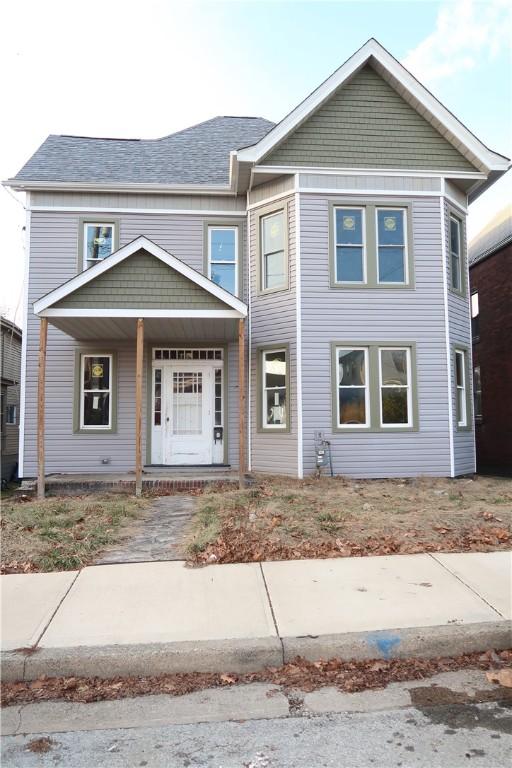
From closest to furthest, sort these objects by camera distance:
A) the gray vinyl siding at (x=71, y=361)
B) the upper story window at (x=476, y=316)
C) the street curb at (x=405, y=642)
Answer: the street curb at (x=405, y=642) < the gray vinyl siding at (x=71, y=361) < the upper story window at (x=476, y=316)

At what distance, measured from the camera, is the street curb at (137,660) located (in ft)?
12.2

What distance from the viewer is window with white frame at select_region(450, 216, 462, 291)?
12.1m

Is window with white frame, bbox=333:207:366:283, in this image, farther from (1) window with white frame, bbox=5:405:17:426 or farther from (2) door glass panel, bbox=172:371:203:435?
(1) window with white frame, bbox=5:405:17:426

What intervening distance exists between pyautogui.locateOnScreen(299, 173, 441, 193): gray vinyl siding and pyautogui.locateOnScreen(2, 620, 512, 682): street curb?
9.36 meters

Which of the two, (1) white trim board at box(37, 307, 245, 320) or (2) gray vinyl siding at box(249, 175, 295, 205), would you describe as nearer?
(1) white trim board at box(37, 307, 245, 320)

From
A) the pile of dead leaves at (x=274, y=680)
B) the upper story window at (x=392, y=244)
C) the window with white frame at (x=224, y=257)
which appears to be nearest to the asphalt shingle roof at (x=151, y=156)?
the window with white frame at (x=224, y=257)

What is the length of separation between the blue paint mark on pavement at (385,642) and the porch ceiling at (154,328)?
6.94 meters

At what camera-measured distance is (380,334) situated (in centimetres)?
1129

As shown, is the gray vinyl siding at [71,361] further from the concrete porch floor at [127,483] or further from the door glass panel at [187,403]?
the concrete porch floor at [127,483]

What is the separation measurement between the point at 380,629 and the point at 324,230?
8792 millimetres

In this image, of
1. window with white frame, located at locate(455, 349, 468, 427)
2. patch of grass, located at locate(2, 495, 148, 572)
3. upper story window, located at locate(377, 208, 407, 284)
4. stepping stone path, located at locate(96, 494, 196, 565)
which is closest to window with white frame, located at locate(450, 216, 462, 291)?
upper story window, located at locate(377, 208, 407, 284)

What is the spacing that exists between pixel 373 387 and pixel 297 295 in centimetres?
244

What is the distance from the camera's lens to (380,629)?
13.4 ft

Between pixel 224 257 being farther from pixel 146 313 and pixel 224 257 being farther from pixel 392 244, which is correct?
pixel 392 244
